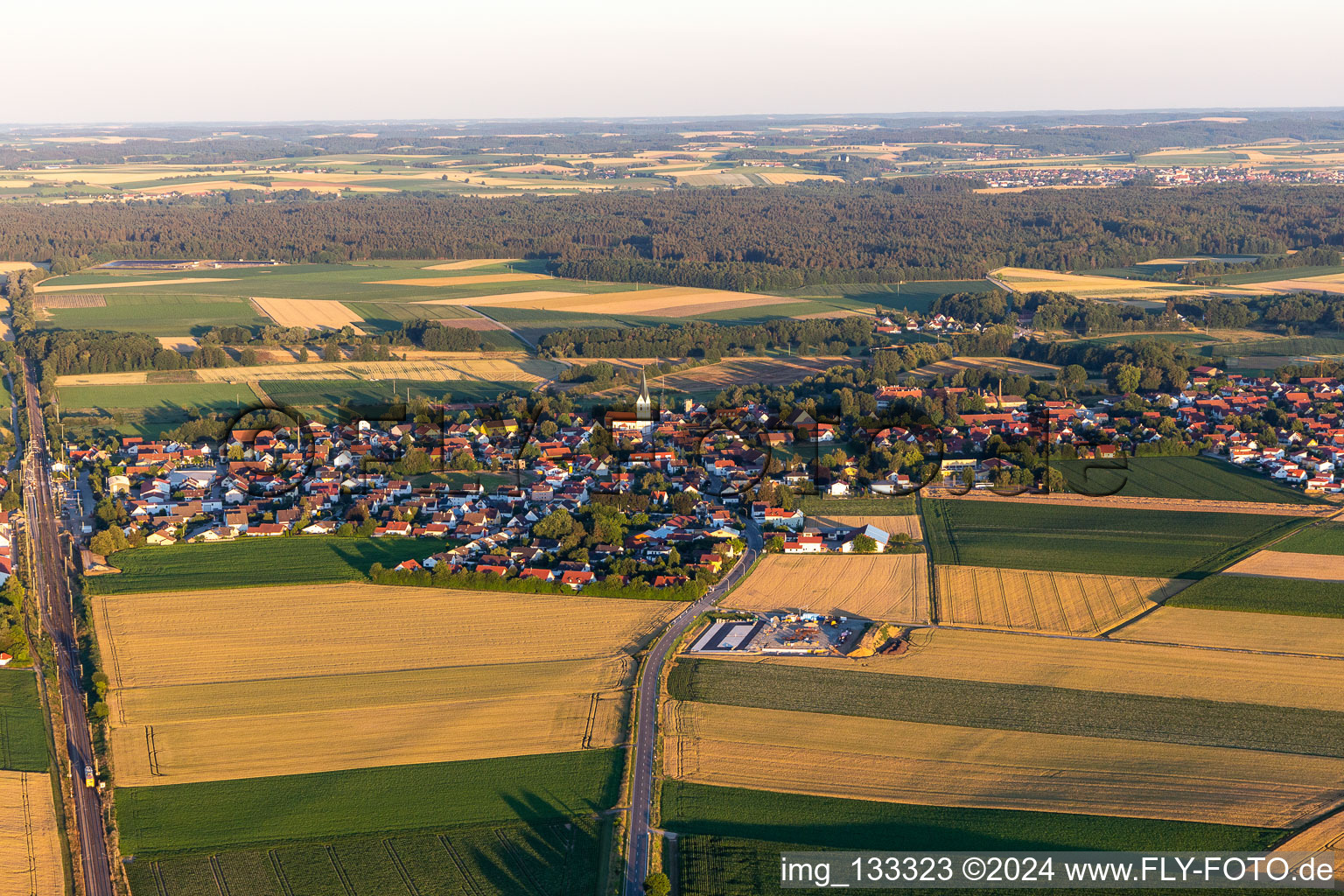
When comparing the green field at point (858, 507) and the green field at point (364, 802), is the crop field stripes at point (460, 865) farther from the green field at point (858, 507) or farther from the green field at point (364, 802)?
the green field at point (858, 507)

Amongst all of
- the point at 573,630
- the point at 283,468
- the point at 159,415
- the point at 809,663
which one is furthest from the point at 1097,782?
the point at 159,415

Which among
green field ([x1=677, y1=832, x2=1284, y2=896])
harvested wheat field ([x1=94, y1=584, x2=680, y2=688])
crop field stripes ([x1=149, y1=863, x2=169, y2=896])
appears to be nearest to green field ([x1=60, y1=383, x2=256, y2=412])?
harvested wheat field ([x1=94, y1=584, x2=680, y2=688])

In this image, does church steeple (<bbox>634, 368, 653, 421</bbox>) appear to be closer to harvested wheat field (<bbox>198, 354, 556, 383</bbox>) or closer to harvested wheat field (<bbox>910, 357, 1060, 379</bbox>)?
harvested wheat field (<bbox>198, 354, 556, 383</bbox>)

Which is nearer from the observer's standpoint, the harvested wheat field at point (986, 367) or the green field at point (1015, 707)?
the green field at point (1015, 707)

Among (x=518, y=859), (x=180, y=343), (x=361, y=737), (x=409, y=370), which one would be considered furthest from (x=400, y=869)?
(x=180, y=343)

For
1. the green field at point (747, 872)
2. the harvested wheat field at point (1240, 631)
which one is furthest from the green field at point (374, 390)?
the green field at point (747, 872)
